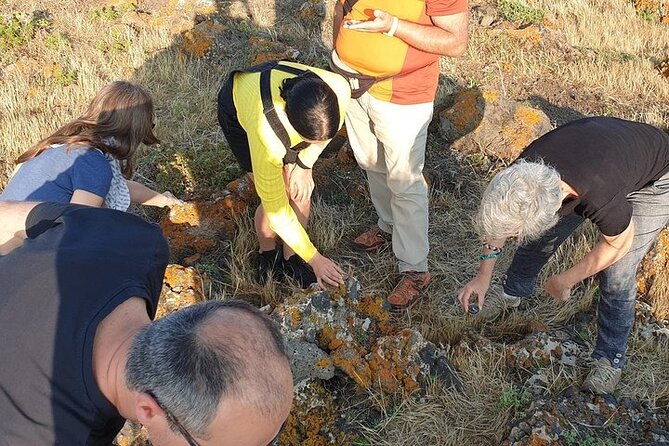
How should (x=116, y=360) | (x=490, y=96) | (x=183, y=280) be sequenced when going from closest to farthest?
(x=116, y=360) → (x=183, y=280) → (x=490, y=96)

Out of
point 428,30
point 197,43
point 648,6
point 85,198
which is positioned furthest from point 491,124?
point 648,6

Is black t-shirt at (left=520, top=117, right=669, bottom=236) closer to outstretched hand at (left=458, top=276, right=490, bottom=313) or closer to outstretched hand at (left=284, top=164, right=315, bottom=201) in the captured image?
outstretched hand at (left=458, top=276, right=490, bottom=313)

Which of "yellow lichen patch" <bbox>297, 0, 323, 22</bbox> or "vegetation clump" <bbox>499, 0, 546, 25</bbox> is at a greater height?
"yellow lichen patch" <bbox>297, 0, 323, 22</bbox>

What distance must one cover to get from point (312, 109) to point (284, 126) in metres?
0.24

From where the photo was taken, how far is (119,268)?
1.64 metres

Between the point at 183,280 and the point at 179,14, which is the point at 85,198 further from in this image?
the point at 179,14

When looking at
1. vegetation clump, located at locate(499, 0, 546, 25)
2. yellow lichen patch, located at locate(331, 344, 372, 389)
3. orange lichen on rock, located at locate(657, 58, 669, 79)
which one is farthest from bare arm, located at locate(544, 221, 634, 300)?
vegetation clump, located at locate(499, 0, 546, 25)

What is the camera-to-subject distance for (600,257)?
8.07 ft

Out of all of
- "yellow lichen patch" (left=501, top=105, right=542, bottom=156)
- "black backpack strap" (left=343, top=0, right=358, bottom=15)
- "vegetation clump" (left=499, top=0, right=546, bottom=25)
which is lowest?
"yellow lichen patch" (left=501, top=105, right=542, bottom=156)

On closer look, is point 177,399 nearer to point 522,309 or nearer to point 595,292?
point 522,309

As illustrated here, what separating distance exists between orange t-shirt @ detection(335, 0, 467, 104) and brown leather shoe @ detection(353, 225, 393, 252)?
1.09 m

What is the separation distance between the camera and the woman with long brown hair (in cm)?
264

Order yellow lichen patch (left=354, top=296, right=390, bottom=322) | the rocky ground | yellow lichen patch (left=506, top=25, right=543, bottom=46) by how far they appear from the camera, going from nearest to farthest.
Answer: the rocky ground
yellow lichen patch (left=354, top=296, right=390, bottom=322)
yellow lichen patch (left=506, top=25, right=543, bottom=46)

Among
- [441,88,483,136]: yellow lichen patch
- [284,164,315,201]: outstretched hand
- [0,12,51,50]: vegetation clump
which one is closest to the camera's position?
[284,164,315,201]: outstretched hand
